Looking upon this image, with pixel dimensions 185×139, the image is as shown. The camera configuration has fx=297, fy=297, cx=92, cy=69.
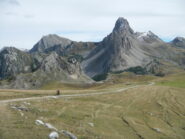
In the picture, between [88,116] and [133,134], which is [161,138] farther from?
[88,116]

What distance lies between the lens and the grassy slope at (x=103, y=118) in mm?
33594

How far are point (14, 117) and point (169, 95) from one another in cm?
6629

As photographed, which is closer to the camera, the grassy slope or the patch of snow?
the patch of snow

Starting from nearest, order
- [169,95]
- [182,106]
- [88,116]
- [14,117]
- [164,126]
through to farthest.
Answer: [14,117]
[88,116]
[164,126]
[182,106]
[169,95]

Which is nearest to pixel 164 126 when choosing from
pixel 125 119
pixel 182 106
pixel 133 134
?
pixel 125 119

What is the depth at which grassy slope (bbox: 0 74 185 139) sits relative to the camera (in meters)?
33.6

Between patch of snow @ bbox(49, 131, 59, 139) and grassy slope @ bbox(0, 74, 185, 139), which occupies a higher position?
patch of snow @ bbox(49, 131, 59, 139)

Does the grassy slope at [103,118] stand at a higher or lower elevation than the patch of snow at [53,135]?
lower

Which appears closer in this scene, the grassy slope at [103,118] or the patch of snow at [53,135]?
the patch of snow at [53,135]

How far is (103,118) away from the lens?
51500 mm

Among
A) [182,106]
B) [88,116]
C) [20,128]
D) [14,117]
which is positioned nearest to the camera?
[20,128]

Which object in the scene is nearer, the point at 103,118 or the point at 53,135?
the point at 53,135

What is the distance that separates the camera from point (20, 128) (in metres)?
31.9

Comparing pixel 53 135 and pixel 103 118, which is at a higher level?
pixel 53 135
